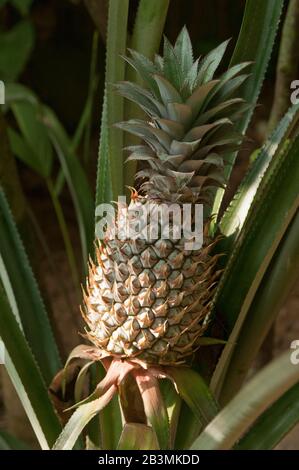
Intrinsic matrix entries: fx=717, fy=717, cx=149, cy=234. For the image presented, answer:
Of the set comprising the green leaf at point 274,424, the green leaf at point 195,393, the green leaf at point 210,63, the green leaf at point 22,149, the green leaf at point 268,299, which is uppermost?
the green leaf at point 22,149

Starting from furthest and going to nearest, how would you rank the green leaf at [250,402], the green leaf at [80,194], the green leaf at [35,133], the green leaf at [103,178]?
the green leaf at [35,133] → the green leaf at [80,194] → the green leaf at [103,178] → the green leaf at [250,402]

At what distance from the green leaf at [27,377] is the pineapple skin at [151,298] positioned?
0.39 ft

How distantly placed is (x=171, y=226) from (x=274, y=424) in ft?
0.81

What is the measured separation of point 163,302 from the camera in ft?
2.42

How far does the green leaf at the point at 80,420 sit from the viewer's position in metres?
0.73

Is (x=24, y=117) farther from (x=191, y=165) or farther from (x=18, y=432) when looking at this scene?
(x=191, y=165)

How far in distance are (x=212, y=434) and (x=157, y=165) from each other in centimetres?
32

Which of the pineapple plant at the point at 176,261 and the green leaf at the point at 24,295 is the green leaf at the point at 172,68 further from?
the green leaf at the point at 24,295

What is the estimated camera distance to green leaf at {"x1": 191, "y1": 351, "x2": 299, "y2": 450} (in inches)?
19.1

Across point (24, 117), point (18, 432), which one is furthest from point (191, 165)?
point (18, 432)

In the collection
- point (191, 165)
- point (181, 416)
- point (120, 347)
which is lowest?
point (181, 416)

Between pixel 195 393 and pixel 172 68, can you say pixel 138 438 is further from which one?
pixel 172 68

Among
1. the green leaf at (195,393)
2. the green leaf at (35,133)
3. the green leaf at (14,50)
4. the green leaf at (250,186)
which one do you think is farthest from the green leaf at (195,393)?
the green leaf at (14,50)

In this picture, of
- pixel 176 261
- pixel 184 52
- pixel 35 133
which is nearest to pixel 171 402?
pixel 176 261
